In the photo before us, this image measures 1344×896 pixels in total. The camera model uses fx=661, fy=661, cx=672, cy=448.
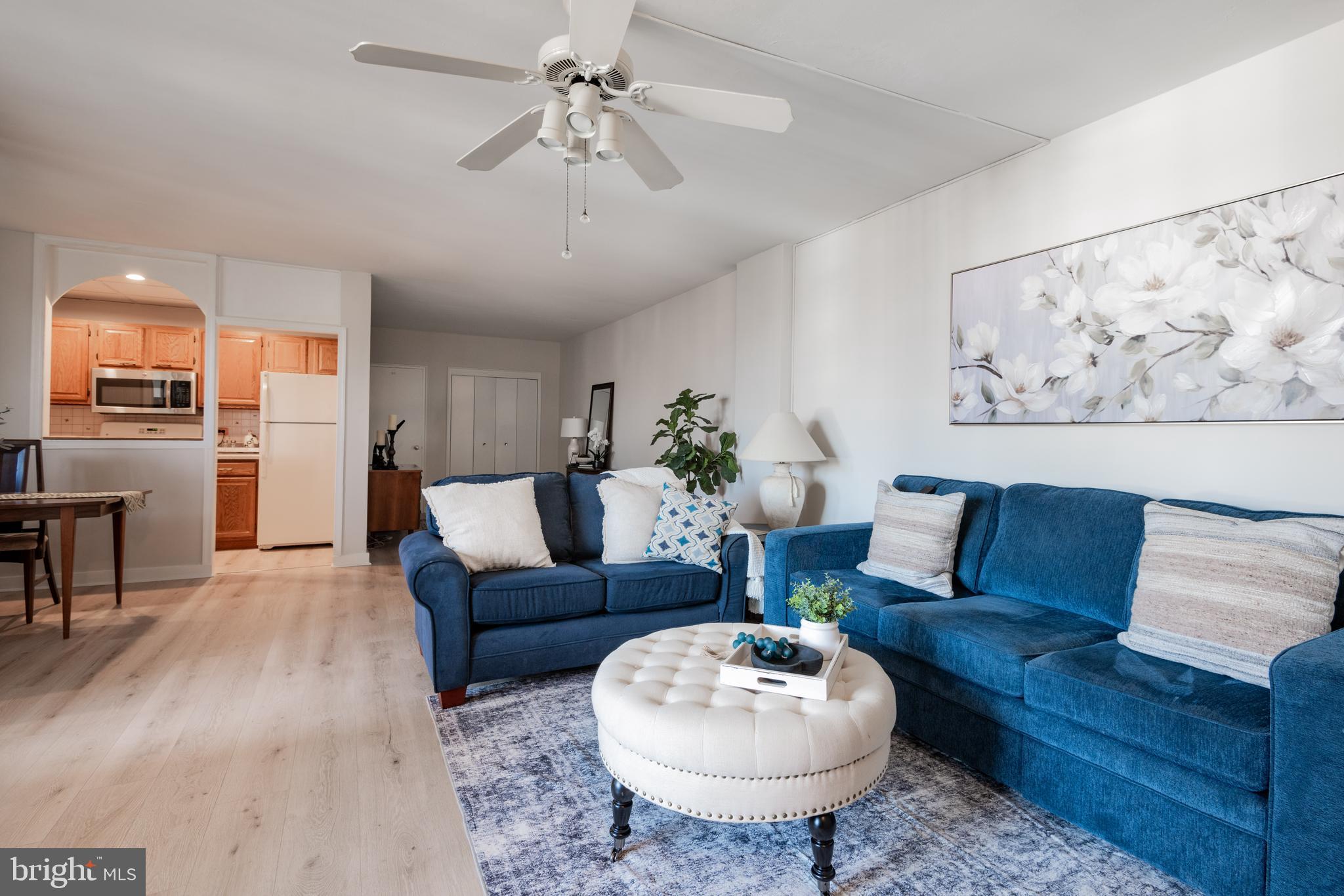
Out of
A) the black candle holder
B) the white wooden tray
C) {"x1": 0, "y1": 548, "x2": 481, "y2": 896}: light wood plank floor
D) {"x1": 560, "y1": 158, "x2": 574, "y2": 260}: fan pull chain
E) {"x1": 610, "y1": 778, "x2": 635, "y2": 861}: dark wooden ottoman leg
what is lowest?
{"x1": 0, "y1": 548, "x2": 481, "y2": 896}: light wood plank floor

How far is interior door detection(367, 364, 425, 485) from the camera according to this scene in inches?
321

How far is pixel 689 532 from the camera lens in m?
3.31

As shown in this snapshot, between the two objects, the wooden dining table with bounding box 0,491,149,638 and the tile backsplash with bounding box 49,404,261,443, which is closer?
the wooden dining table with bounding box 0,491,149,638

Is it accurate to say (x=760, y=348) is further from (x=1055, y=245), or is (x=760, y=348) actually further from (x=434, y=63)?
(x=434, y=63)

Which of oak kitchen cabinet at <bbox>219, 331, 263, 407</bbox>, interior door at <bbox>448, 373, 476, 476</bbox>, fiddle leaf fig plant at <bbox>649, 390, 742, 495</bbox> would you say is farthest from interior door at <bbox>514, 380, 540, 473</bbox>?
fiddle leaf fig plant at <bbox>649, 390, 742, 495</bbox>

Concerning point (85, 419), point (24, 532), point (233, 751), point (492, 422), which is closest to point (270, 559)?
point (24, 532)

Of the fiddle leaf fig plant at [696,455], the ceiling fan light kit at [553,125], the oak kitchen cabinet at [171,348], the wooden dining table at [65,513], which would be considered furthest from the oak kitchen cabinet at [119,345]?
the ceiling fan light kit at [553,125]

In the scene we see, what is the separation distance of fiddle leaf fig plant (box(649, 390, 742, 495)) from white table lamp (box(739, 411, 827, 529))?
Result: 2.15 feet

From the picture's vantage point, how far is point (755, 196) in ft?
12.0

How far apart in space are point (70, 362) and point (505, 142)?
5932 mm

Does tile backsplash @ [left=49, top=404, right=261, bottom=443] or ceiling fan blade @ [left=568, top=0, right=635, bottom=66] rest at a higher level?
ceiling fan blade @ [left=568, top=0, right=635, bottom=66]

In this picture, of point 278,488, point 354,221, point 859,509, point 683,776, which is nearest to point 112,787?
point 683,776

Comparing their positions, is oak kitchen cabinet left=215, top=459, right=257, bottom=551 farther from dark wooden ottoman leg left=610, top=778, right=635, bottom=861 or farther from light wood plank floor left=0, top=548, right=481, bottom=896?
dark wooden ottoman leg left=610, top=778, right=635, bottom=861

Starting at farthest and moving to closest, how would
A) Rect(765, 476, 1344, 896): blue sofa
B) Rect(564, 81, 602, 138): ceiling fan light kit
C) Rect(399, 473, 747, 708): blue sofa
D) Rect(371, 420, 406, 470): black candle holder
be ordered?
Rect(371, 420, 406, 470): black candle holder, Rect(399, 473, 747, 708): blue sofa, Rect(564, 81, 602, 138): ceiling fan light kit, Rect(765, 476, 1344, 896): blue sofa
